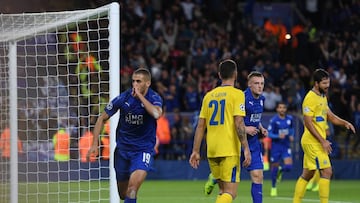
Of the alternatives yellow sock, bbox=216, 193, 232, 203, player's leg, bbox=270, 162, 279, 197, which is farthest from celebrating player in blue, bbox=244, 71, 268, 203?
player's leg, bbox=270, 162, 279, 197

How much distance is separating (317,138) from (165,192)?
22.5ft

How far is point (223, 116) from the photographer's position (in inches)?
438

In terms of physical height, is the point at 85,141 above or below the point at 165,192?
above

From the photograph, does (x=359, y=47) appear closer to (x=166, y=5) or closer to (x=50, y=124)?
(x=166, y=5)

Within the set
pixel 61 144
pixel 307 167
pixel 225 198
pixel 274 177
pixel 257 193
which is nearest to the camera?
pixel 225 198

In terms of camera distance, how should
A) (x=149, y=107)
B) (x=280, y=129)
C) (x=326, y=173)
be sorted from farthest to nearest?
(x=280, y=129) → (x=326, y=173) → (x=149, y=107)

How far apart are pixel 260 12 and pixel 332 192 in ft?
43.1

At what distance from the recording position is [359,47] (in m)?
29.5

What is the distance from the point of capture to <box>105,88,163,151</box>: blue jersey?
1181cm

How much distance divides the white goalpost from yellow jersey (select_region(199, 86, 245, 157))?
1.65 m

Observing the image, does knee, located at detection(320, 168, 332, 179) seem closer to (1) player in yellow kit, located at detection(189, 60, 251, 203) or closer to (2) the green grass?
(1) player in yellow kit, located at detection(189, 60, 251, 203)

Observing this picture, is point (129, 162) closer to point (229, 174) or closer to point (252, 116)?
point (229, 174)

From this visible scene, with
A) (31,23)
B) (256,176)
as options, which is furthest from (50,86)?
(256,176)

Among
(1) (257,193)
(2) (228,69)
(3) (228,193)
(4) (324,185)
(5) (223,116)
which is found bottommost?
(1) (257,193)
